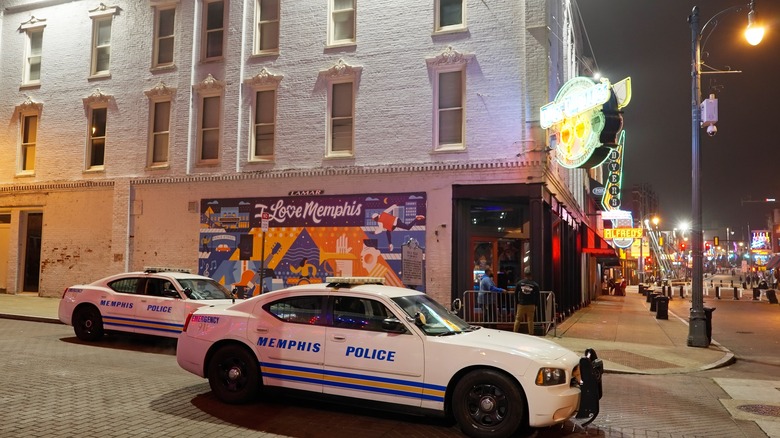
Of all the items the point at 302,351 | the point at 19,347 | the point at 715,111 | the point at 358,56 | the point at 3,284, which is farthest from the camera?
the point at 3,284

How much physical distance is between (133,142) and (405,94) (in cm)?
997

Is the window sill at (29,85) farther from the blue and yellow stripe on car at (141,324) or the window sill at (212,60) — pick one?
the blue and yellow stripe on car at (141,324)

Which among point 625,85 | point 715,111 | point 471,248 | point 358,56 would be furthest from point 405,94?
point 715,111

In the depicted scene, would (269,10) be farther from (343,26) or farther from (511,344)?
(511,344)

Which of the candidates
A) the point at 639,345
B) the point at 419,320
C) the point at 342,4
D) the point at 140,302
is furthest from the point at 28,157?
the point at 639,345

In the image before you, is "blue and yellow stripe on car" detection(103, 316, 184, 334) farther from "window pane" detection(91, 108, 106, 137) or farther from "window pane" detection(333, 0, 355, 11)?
"window pane" detection(91, 108, 106, 137)

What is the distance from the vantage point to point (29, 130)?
22844 mm

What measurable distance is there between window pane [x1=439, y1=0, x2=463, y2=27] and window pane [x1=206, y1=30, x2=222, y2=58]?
767 cm

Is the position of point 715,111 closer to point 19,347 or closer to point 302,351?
point 302,351

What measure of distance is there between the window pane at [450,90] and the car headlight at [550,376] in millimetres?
11709

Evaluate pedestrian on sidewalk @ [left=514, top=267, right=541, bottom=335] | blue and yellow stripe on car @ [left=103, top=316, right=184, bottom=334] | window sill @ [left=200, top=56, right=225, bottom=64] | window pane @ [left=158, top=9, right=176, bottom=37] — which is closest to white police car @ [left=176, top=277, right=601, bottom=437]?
blue and yellow stripe on car @ [left=103, top=316, right=184, bottom=334]

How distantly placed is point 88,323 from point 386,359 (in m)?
8.22

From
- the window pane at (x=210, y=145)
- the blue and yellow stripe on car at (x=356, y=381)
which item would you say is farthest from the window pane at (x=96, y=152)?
the blue and yellow stripe on car at (x=356, y=381)

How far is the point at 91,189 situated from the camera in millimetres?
21219
